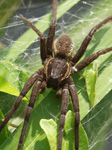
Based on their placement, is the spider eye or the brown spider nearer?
the brown spider

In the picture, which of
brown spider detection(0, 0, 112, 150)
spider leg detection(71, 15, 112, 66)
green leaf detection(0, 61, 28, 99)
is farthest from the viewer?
spider leg detection(71, 15, 112, 66)

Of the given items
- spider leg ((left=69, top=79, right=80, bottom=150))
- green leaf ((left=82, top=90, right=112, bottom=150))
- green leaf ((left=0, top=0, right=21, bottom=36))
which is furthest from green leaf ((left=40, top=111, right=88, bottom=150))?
green leaf ((left=0, top=0, right=21, bottom=36))

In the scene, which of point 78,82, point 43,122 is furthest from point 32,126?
point 78,82

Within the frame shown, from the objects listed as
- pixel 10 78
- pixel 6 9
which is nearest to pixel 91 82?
pixel 10 78

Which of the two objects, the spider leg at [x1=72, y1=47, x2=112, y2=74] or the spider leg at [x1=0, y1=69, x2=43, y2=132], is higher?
the spider leg at [x1=0, y1=69, x2=43, y2=132]

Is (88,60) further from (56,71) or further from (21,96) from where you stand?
(21,96)

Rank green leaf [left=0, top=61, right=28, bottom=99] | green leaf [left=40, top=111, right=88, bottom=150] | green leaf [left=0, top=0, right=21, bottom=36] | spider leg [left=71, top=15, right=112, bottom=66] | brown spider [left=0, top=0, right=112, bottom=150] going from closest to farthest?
green leaf [left=40, top=111, right=88, bottom=150] → green leaf [left=0, top=61, right=28, bottom=99] → brown spider [left=0, top=0, right=112, bottom=150] → green leaf [left=0, top=0, right=21, bottom=36] → spider leg [left=71, top=15, right=112, bottom=66]

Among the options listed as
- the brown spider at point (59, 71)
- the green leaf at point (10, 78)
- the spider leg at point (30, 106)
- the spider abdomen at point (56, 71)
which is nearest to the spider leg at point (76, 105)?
the brown spider at point (59, 71)

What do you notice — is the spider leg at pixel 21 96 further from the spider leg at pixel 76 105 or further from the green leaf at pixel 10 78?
the spider leg at pixel 76 105

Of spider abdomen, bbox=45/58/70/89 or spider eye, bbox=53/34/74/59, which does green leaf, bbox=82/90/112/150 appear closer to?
spider abdomen, bbox=45/58/70/89
